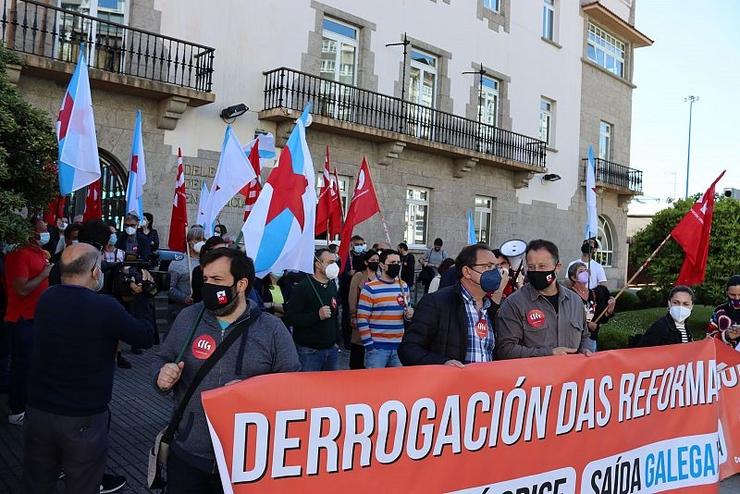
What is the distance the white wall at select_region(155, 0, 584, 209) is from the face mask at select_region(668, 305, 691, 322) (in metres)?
10.6

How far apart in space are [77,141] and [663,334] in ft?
18.8

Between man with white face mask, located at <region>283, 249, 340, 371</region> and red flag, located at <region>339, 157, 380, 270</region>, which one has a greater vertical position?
red flag, located at <region>339, 157, 380, 270</region>

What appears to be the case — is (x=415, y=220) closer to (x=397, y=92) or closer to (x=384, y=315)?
(x=397, y=92)

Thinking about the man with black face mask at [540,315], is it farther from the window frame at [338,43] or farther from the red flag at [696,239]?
the window frame at [338,43]

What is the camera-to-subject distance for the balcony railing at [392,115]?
1448cm

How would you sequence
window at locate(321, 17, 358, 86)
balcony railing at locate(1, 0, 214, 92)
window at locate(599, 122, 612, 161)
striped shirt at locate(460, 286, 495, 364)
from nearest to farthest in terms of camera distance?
striped shirt at locate(460, 286, 495, 364)
balcony railing at locate(1, 0, 214, 92)
window at locate(321, 17, 358, 86)
window at locate(599, 122, 612, 161)

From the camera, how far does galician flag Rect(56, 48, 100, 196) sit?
5.70m

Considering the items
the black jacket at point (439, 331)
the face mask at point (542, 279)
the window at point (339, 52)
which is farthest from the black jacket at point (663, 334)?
the window at point (339, 52)

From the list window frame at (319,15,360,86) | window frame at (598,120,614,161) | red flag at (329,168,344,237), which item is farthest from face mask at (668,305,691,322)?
window frame at (598,120,614,161)

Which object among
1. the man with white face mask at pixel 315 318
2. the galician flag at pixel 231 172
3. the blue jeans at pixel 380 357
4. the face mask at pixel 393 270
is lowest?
the blue jeans at pixel 380 357

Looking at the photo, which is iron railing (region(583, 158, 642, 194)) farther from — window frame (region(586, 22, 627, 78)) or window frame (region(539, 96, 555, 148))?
window frame (region(586, 22, 627, 78))

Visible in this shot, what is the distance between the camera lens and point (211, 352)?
282 centimetres

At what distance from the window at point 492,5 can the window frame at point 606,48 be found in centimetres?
559

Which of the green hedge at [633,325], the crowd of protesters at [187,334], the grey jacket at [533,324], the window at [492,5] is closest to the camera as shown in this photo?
the crowd of protesters at [187,334]
